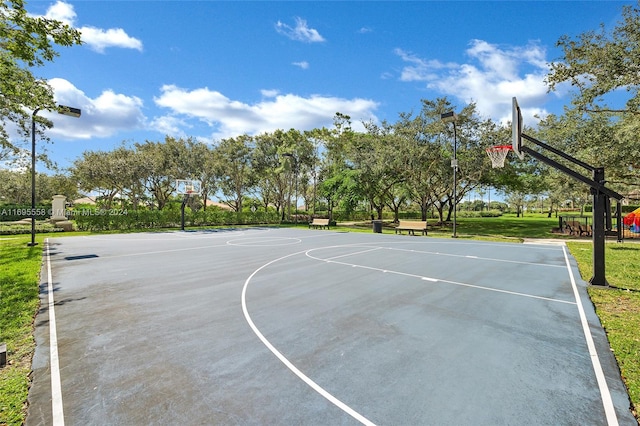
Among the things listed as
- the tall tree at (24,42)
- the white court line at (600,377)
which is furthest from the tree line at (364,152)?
the white court line at (600,377)

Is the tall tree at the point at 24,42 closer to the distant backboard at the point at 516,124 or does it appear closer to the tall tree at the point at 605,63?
the distant backboard at the point at 516,124

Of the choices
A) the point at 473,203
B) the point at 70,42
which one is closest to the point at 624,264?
the point at 70,42

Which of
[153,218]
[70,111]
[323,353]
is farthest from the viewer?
[153,218]

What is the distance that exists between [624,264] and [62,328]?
15.4 m

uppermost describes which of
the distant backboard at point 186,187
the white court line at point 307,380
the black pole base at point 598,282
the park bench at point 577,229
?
the distant backboard at point 186,187

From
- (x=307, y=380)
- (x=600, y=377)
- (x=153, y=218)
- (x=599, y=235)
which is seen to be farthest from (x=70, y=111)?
(x=599, y=235)

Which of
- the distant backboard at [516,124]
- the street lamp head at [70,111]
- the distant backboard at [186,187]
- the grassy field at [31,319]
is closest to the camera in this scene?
the grassy field at [31,319]

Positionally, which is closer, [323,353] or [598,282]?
[323,353]

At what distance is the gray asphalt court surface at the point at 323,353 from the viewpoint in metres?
2.90

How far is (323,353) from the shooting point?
13.2 ft

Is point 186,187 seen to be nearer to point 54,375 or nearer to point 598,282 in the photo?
point 54,375

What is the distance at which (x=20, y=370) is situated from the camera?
3658 millimetres

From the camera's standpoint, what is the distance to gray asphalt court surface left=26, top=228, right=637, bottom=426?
290 centimetres

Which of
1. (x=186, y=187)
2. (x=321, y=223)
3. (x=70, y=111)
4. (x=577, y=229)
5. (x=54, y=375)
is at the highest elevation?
(x=70, y=111)
